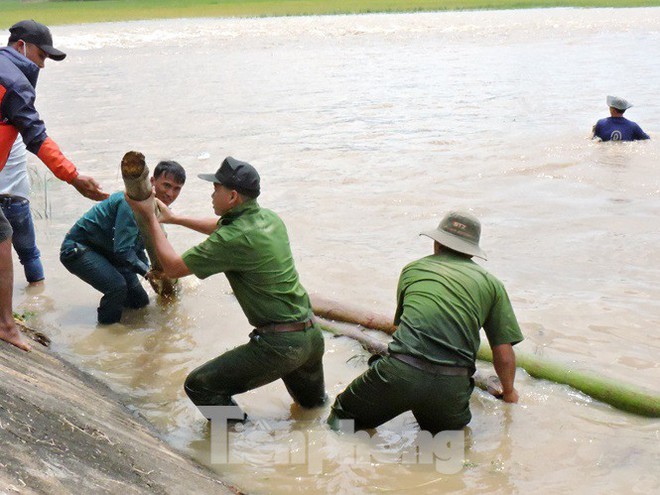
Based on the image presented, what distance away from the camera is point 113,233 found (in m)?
7.71

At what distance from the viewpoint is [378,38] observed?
136ft


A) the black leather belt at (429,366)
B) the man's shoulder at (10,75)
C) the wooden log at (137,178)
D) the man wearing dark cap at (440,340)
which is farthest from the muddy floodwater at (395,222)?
the man's shoulder at (10,75)

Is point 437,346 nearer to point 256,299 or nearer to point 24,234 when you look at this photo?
point 256,299

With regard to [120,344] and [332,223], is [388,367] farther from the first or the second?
[332,223]

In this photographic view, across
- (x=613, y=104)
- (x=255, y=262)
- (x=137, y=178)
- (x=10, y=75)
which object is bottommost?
(x=613, y=104)

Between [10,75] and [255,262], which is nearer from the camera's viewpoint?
[255,262]

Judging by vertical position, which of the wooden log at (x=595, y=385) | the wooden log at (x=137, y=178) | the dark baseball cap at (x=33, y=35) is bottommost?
the wooden log at (x=595, y=385)

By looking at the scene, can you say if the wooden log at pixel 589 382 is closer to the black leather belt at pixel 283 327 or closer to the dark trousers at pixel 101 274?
the black leather belt at pixel 283 327

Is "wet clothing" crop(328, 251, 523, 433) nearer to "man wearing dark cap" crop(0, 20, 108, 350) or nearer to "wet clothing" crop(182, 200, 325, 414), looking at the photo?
"wet clothing" crop(182, 200, 325, 414)

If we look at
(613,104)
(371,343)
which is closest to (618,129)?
(613,104)

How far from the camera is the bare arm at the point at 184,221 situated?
20.2ft

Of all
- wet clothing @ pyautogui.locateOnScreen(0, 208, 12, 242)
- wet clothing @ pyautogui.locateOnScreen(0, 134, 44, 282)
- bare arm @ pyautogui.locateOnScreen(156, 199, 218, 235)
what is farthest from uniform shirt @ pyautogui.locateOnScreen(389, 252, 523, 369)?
wet clothing @ pyautogui.locateOnScreen(0, 134, 44, 282)

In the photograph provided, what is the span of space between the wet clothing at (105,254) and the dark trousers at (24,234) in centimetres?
47

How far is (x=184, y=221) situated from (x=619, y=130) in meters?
10.3
